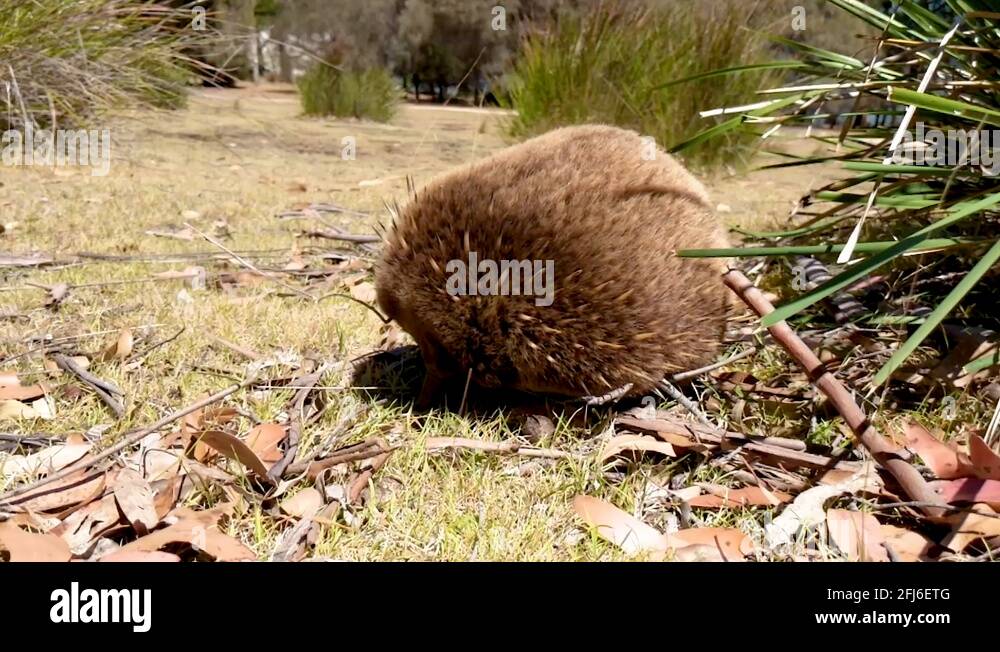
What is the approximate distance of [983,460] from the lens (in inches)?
57.2

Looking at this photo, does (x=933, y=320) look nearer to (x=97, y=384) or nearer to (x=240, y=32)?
(x=97, y=384)

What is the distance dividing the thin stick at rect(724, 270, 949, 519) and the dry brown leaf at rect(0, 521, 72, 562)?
143 cm

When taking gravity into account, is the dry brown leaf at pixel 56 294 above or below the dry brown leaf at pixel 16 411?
above

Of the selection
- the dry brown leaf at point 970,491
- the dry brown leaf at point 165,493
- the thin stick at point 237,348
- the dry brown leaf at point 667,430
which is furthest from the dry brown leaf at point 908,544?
the thin stick at point 237,348

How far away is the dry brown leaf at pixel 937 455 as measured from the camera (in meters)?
1.50

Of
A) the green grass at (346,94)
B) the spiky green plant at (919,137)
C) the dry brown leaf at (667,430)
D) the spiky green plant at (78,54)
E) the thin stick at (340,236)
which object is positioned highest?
the green grass at (346,94)

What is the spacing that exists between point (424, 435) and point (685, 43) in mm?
5070

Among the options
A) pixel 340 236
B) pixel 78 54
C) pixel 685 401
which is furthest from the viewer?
pixel 78 54

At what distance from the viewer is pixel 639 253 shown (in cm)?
172

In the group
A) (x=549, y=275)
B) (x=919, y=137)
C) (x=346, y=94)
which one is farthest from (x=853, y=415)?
(x=346, y=94)

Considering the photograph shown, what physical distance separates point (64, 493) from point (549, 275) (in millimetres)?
1113

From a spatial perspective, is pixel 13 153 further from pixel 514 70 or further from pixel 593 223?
pixel 593 223

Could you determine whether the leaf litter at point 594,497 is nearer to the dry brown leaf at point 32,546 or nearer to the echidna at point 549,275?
the dry brown leaf at point 32,546

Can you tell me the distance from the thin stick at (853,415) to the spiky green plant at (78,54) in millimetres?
3868
